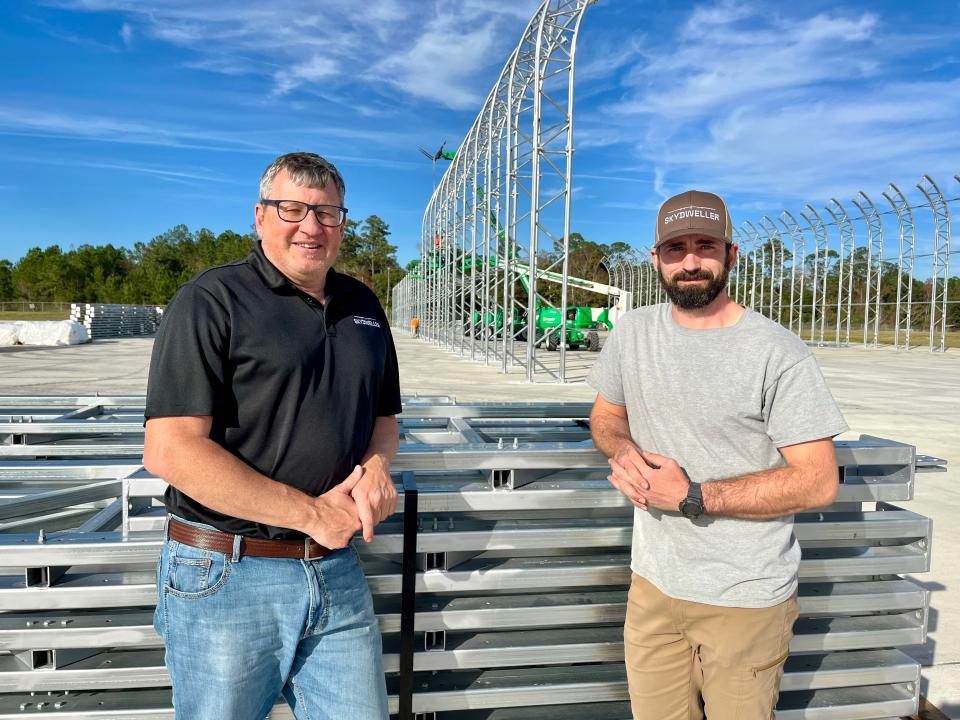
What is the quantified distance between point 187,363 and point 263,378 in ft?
0.57

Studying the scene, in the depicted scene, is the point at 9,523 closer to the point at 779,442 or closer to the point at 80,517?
the point at 80,517

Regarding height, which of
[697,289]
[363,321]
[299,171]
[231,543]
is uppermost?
[299,171]

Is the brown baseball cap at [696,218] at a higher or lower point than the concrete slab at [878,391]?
higher

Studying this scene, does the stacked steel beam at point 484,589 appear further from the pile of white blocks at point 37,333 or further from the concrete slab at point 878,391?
the pile of white blocks at point 37,333

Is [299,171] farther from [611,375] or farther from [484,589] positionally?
[484,589]

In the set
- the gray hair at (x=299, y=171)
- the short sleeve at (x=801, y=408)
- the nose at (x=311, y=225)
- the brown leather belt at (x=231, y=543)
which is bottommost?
the brown leather belt at (x=231, y=543)

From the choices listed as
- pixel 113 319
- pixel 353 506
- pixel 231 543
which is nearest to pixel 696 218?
pixel 353 506

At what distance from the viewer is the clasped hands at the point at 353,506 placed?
5.47ft

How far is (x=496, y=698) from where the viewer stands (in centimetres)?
218

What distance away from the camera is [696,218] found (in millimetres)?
1884

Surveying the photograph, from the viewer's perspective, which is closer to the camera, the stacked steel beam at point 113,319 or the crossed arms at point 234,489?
the crossed arms at point 234,489

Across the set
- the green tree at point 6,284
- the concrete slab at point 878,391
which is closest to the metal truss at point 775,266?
the concrete slab at point 878,391

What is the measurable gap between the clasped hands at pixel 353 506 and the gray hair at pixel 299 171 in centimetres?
76

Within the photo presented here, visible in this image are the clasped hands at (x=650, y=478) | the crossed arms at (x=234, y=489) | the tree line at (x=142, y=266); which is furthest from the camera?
the tree line at (x=142, y=266)
